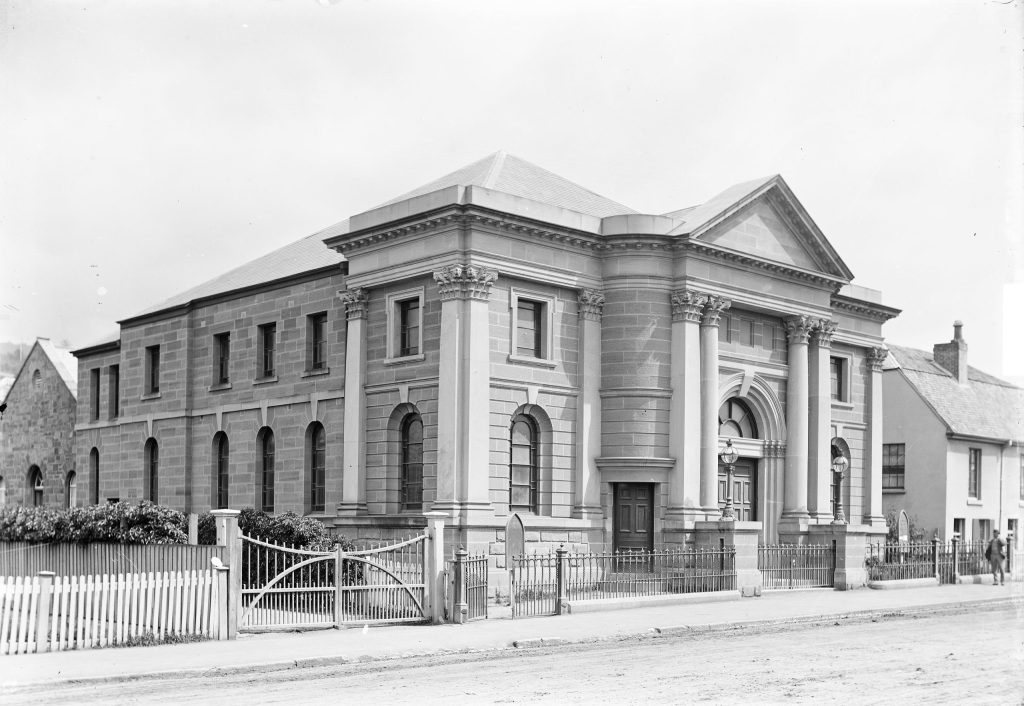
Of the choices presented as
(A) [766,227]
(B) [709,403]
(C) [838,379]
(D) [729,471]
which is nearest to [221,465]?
(B) [709,403]

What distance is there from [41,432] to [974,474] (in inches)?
1528

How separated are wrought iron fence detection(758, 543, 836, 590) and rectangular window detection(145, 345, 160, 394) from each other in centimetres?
2227

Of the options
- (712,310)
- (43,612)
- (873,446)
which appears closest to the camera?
(43,612)

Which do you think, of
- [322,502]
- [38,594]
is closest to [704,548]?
[322,502]

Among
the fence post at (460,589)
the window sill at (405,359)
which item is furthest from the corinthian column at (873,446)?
the fence post at (460,589)

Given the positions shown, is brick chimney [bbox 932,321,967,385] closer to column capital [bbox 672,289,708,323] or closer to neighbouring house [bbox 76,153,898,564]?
neighbouring house [bbox 76,153,898,564]

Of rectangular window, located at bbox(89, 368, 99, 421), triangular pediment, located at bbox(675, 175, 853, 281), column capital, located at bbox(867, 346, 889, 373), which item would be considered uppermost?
triangular pediment, located at bbox(675, 175, 853, 281)

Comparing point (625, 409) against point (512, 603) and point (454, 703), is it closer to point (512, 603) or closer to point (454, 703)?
point (512, 603)

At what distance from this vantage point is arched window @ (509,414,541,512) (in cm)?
2927

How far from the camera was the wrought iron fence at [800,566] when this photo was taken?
30.5m

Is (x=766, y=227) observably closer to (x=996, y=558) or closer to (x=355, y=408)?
(x=996, y=558)

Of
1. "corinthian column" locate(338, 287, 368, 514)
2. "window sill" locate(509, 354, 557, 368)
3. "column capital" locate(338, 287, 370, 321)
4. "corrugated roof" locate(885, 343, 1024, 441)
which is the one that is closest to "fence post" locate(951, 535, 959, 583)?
"corrugated roof" locate(885, 343, 1024, 441)

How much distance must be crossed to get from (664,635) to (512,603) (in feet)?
10.2

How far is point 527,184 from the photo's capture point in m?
33.2
